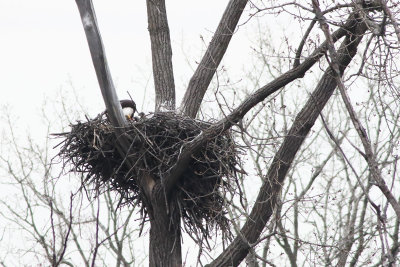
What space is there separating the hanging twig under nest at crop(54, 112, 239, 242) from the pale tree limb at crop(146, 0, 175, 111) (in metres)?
0.94

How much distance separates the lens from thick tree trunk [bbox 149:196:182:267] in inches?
234

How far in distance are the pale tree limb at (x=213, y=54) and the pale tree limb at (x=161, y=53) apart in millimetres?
192

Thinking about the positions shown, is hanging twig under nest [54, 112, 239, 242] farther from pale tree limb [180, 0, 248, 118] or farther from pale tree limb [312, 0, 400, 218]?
pale tree limb [312, 0, 400, 218]

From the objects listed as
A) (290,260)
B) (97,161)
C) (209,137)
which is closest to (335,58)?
(209,137)

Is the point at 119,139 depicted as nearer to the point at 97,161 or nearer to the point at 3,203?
the point at 97,161

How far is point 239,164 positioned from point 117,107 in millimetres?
1102

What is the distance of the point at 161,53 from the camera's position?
7.15 metres

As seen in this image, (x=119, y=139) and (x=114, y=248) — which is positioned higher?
(x=114, y=248)

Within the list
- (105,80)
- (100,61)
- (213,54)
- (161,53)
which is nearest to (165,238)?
(105,80)

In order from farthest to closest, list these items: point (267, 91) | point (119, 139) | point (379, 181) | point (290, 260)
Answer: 1. point (290, 260)
2. point (119, 139)
3. point (267, 91)
4. point (379, 181)

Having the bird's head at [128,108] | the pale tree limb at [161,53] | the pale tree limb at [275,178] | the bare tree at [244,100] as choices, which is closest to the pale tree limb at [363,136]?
the bare tree at [244,100]

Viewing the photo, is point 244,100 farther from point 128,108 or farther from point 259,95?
point 128,108

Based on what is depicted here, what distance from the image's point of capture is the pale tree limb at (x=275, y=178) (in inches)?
226

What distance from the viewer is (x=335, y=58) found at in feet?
14.5
